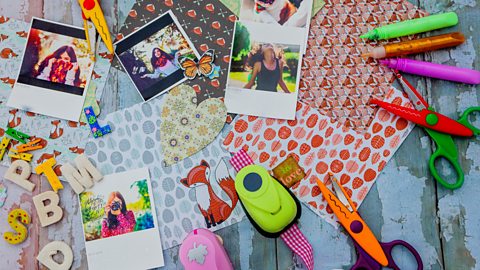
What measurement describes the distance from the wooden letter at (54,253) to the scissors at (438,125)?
669 millimetres

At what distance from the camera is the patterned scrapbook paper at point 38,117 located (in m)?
1.06

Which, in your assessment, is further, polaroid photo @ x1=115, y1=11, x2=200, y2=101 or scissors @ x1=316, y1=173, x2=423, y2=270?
polaroid photo @ x1=115, y1=11, x2=200, y2=101

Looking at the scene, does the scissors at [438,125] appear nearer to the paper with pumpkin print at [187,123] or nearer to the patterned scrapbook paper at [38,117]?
the paper with pumpkin print at [187,123]

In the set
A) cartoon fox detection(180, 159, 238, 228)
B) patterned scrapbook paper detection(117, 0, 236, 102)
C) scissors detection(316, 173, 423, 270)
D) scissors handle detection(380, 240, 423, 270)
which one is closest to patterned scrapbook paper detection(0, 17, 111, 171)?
patterned scrapbook paper detection(117, 0, 236, 102)

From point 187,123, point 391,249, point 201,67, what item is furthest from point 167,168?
point 391,249

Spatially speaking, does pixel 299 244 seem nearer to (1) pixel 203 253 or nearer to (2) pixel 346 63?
(1) pixel 203 253

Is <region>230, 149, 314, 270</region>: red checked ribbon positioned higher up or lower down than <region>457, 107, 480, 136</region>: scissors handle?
lower down

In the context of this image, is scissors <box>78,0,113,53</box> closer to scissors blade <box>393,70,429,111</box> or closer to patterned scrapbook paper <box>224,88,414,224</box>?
patterned scrapbook paper <box>224,88,414,224</box>

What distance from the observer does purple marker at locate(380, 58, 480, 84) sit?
1.04 metres

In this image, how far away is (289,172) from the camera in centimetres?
104

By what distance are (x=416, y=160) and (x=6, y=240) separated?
816 mm

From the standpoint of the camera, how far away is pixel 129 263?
1.03 meters

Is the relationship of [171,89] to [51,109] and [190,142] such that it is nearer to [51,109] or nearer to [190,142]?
[190,142]

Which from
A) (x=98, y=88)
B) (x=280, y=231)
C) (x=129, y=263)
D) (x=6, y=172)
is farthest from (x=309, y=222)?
(x=6, y=172)
